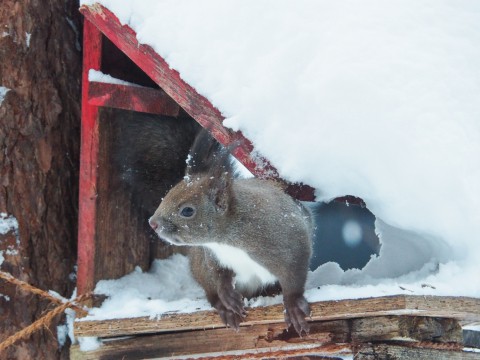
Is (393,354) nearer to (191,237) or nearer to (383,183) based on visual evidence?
(383,183)

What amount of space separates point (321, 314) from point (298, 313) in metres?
0.07

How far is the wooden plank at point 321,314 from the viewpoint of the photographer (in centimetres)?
234

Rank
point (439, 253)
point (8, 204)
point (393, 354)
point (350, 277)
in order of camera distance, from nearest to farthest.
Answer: point (393, 354)
point (439, 253)
point (350, 277)
point (8, 204)

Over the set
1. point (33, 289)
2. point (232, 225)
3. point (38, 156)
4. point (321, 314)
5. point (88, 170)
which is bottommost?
point (321, 314)

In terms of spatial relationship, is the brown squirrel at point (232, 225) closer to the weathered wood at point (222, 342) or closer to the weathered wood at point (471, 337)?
the weathered wood at point (222, 342)

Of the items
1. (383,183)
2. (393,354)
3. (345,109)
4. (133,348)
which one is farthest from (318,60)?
(133,348)

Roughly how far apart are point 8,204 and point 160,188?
0.61 metres

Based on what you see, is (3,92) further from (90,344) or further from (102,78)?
(90,344)

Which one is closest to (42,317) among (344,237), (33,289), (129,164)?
(33,289)

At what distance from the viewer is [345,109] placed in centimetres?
262

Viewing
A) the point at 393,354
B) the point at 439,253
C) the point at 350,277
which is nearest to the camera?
the point at 393,354

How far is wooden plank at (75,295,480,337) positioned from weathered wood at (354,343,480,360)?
105 mm

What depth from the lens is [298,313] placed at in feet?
8.31

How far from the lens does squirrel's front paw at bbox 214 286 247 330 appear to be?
104 inches
